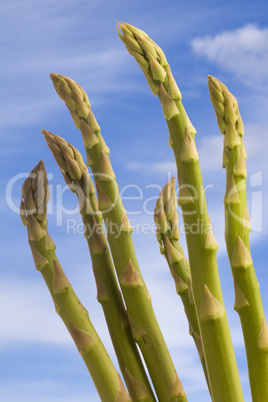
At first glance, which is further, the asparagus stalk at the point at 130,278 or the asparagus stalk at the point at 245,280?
the asparagus stalk at the point at 130,278

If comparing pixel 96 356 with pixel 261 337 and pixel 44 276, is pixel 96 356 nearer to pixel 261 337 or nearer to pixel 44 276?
pixel 44 276

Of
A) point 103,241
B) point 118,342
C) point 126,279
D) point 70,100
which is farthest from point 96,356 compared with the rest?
point 70,100

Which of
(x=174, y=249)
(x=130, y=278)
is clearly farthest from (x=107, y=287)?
(x=174, y=249)

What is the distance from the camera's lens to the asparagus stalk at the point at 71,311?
4.17 feet

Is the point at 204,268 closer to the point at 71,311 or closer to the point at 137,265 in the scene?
the point at 137,265

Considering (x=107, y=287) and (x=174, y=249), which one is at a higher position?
(x=174, y=249)

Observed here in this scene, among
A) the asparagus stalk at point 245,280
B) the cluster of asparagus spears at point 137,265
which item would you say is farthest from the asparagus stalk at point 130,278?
the asparagus stalk at point 245,280

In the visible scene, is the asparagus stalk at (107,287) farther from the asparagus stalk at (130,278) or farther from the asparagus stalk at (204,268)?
the asparagus stalk at (204,268)

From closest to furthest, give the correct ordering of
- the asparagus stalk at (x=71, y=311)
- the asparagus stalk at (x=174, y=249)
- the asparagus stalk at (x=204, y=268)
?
the asparagus stalk at (x=204, y=268)
the asparagus stalk at (x=71, y=311)
the asparagus stalk at (x=174, y=249)

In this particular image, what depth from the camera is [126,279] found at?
4.30 feet

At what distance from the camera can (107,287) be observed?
1.37 m

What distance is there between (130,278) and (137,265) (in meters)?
0.07

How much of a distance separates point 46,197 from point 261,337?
0.79 m

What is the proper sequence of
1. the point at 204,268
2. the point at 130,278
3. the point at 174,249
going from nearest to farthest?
the point at 204,268 → the point at 130,278 → the point at 174,249
